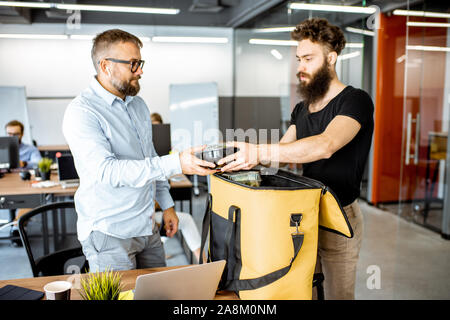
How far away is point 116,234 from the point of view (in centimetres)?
167

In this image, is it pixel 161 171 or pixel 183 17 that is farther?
pixel 183 17

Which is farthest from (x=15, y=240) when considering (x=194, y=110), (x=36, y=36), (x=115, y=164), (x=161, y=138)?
(x=36, y=36)

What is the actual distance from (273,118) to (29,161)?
14.2 feet

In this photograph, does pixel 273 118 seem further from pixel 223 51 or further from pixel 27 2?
pixel 27 2

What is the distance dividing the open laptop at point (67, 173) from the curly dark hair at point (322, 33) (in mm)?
2879

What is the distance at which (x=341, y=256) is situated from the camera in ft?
5.90

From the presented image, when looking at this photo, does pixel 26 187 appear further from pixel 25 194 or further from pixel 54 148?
pixel 54 148

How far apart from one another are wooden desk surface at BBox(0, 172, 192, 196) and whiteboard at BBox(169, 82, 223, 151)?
326cm

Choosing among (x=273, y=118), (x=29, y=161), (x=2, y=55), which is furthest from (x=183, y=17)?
(x=29, y=161)

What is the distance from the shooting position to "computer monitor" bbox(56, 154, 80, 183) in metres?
3.82

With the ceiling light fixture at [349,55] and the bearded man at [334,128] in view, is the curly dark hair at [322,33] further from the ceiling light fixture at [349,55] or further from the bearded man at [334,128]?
the ceiling light fixture at [349,55]

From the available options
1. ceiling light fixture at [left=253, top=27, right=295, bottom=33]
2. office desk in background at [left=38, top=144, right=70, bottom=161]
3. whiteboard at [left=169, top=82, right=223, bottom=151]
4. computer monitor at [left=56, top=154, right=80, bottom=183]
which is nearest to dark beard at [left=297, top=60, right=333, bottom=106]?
computer monitor at [left=56, top=154, right=80, bottom=183]

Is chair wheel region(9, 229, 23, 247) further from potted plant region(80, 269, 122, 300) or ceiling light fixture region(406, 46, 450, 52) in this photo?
ceiling light fixture region(406, 46, 450, 52)

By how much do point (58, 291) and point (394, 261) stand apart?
12.0 ft
